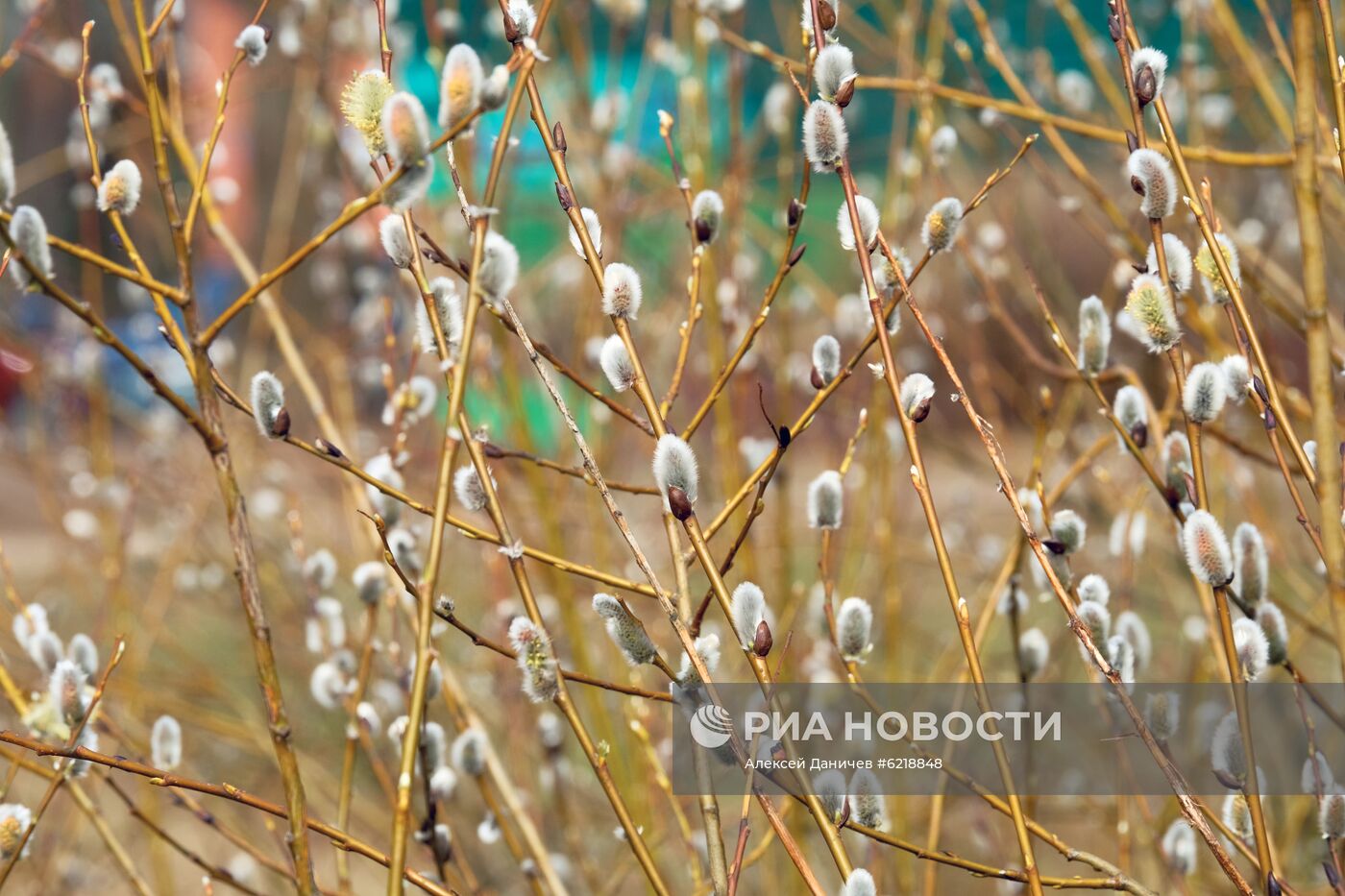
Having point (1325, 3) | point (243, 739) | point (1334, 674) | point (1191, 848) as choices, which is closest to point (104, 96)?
point (243, 739)

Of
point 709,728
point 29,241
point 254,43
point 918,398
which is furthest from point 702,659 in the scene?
point 254,43

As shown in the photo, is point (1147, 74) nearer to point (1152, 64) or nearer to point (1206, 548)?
point (1152, 64)

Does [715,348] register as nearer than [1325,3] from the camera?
No

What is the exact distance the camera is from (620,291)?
105cm

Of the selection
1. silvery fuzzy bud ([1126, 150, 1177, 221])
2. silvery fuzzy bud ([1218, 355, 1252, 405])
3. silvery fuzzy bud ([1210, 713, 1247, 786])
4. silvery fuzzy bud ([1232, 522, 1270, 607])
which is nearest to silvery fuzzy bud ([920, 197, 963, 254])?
silvery fuzzy bud ([1126, 150, 1177, 221])

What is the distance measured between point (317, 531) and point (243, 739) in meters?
1.04

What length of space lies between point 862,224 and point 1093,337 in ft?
0.90

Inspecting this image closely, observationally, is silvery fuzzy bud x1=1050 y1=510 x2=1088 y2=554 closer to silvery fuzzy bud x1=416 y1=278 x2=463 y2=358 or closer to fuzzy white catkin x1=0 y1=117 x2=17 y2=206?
silvery fuzzy bud x1=416 y1=278 x2=463 y2=358

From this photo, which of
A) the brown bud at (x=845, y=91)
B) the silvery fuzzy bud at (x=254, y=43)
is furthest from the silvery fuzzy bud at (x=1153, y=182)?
the silvery fuzzy bud at (x=254, y=43)

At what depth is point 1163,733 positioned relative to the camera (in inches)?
44.3

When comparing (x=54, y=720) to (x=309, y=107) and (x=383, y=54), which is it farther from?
(x=309, y=107)

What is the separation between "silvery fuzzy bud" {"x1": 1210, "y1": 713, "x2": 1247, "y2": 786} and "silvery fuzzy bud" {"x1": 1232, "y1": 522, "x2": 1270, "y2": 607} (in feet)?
0.37

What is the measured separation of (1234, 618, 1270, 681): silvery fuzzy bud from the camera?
102 cm

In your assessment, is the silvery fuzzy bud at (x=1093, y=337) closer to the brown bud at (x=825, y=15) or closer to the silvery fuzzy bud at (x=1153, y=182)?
the silvery fuzzy bud at (x=1153, y=182)
